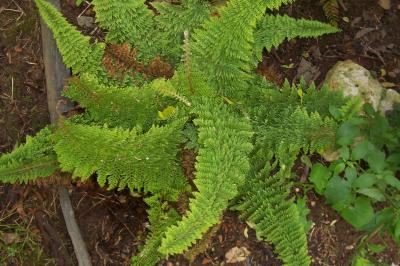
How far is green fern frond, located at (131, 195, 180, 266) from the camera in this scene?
312cm

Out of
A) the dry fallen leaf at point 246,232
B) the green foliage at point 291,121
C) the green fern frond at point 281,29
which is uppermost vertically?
the green fern frond at point 281,29

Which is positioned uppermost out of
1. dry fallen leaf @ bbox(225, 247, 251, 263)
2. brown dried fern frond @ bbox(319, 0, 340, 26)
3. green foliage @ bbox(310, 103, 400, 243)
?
brown dried fern frond @ bbox(319, 0, 340, 26)

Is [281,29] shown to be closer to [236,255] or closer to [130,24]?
[130,24]

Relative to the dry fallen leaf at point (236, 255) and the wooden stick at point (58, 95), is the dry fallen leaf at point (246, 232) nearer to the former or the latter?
the dry fallen leaf at point (236, 255)

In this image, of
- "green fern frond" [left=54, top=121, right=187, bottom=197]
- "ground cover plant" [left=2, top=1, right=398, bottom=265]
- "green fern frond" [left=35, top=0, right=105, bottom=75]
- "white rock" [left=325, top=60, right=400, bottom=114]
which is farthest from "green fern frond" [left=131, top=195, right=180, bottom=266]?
"white rock" [left=325, top=60, right=400, bottom=114]

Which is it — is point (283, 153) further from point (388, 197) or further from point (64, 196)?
point (64, 196)

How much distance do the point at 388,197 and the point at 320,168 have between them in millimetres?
491

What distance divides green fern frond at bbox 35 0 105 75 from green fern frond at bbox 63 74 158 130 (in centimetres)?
22

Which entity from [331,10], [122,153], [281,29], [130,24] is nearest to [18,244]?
[122,153]

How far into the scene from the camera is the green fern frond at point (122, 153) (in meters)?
2.61

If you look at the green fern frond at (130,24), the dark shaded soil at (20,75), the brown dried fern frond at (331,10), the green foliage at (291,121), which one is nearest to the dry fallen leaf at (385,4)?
the brown dried fern frond at (331,10)

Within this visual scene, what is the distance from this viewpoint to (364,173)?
3.32 meters

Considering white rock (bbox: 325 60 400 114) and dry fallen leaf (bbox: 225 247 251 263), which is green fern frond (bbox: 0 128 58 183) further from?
white rock (bbox: 325 60 400 114)

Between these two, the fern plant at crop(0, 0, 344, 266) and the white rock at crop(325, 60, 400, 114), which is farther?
the white rock at crop(325, 60, 400, 114)
